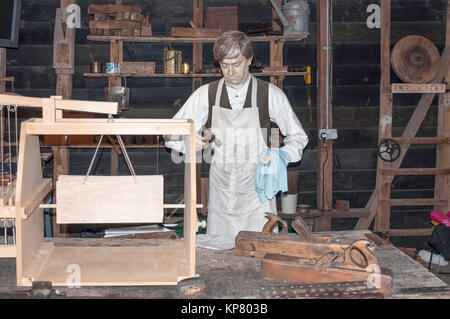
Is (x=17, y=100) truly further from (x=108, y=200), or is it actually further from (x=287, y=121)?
(x=287, y=121)

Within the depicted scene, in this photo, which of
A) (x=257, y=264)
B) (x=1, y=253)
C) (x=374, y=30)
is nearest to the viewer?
(x=1, y=253)

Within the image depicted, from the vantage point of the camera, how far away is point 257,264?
2.74 meters

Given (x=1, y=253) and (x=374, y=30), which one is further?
(x=374, y=30)

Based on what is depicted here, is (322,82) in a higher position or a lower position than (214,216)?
higher

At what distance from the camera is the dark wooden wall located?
649 centimetres

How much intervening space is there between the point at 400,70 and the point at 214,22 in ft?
7.73

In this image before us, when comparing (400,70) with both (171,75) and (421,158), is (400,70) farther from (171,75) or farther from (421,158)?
(171,75)

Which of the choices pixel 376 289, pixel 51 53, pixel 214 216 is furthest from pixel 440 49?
pixel 376 289

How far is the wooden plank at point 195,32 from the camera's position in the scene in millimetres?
6242

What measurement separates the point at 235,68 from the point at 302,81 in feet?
10.7

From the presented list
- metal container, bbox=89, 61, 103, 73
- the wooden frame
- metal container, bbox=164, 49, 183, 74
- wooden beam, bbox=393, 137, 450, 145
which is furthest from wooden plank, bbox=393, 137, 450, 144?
the wooden frame

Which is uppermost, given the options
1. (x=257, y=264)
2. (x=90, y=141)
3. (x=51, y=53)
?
(x=51, y=53)

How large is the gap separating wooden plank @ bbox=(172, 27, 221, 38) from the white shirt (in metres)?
2.48

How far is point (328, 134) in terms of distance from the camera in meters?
6.64
